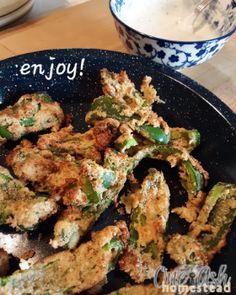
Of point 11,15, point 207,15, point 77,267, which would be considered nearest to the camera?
point 77,267

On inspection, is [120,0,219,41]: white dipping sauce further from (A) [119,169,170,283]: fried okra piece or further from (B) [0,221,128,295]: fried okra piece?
(B) [0,221,128,295]: fried okra piece

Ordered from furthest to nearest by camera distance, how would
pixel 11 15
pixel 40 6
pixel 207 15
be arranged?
pixel 40 6 < pixel 11 15 < pixel 207 15

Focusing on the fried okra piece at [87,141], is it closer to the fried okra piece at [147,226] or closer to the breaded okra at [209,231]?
the fried okra piece at [147,226]

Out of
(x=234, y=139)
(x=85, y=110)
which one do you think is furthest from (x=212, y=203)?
(x=85, y=110)

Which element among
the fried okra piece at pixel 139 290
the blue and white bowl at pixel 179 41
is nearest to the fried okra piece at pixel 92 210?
the fried okra piece at pixel 139 290

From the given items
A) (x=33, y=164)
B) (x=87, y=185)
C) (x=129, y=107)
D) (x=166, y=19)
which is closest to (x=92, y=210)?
(x=87, y=185)

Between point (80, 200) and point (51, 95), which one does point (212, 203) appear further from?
point (51, 95)

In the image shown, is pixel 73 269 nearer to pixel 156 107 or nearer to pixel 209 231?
pixel 209 231
